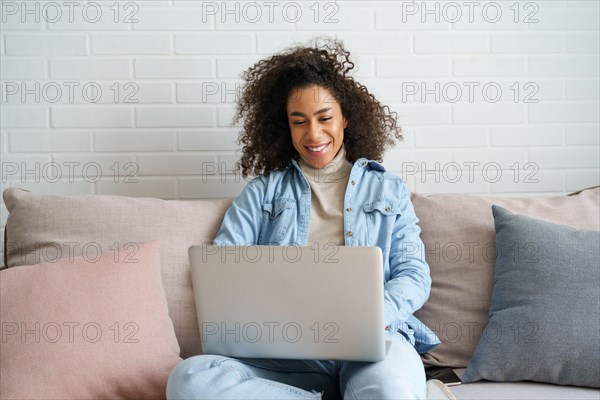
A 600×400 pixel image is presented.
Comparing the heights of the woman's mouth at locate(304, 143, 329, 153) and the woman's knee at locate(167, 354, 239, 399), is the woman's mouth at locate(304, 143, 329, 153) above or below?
above

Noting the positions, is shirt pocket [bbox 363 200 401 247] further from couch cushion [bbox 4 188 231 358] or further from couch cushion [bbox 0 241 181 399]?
couch cushion [bbox 0 241 181 399]

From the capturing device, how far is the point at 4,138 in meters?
2.51

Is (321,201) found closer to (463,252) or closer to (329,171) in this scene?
(329,171)

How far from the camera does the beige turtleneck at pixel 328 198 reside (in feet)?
6.80

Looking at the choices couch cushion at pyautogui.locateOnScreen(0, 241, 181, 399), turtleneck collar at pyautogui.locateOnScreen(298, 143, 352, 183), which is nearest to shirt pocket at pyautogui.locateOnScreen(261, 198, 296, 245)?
turtleneck collar at pyautogui.locateOnScreen(298, 143, 352, 183)

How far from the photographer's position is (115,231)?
203 centimetres

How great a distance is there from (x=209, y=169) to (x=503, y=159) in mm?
1084

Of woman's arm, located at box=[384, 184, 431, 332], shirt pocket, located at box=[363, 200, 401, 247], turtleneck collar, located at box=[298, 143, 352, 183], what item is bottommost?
woman's arm, located at box=[384, 184, 431, 332]

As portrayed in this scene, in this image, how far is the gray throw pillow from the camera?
181 cm

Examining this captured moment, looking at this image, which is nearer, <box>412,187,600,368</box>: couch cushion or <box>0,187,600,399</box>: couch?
<box>0,187,600,399</box>: couch

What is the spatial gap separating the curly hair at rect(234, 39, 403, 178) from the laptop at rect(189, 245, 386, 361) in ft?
2.52

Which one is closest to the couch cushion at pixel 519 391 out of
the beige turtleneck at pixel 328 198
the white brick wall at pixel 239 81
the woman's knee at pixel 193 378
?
the beige turtleneck at pixel 328 198

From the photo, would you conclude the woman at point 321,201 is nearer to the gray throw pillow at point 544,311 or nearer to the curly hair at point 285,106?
the curly hair at point 285,106

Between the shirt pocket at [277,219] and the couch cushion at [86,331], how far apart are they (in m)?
0.38
